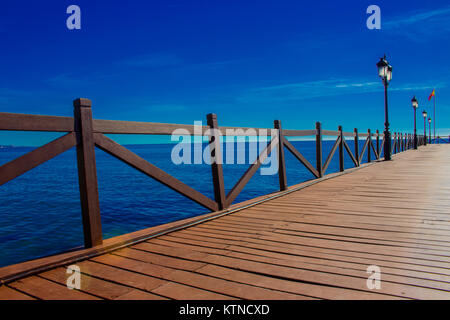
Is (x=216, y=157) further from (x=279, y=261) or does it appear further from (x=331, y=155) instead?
(x=331, y=155)

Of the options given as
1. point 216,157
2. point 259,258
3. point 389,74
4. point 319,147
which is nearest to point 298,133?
point 319,147

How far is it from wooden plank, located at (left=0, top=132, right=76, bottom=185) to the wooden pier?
40 millimetres

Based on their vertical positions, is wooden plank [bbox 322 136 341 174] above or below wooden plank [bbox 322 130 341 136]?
below

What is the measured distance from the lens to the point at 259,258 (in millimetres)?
2557

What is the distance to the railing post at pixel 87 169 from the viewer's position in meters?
2.76

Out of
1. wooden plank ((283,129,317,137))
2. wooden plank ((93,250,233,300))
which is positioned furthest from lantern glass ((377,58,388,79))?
wooden plank ((93,250,233,300))

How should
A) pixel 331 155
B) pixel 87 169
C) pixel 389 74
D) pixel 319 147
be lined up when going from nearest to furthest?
pixel 87 169 < pixel 319 147 < pixel 331 155 < pixel 389 74

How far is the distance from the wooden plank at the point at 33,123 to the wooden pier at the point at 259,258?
0.22 ft

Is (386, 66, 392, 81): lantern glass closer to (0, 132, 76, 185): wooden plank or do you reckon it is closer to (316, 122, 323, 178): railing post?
(316, 122, 323, 178): railing post

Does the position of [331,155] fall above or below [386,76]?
below

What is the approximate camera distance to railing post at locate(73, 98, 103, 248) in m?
2.76

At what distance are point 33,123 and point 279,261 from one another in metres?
2.23
